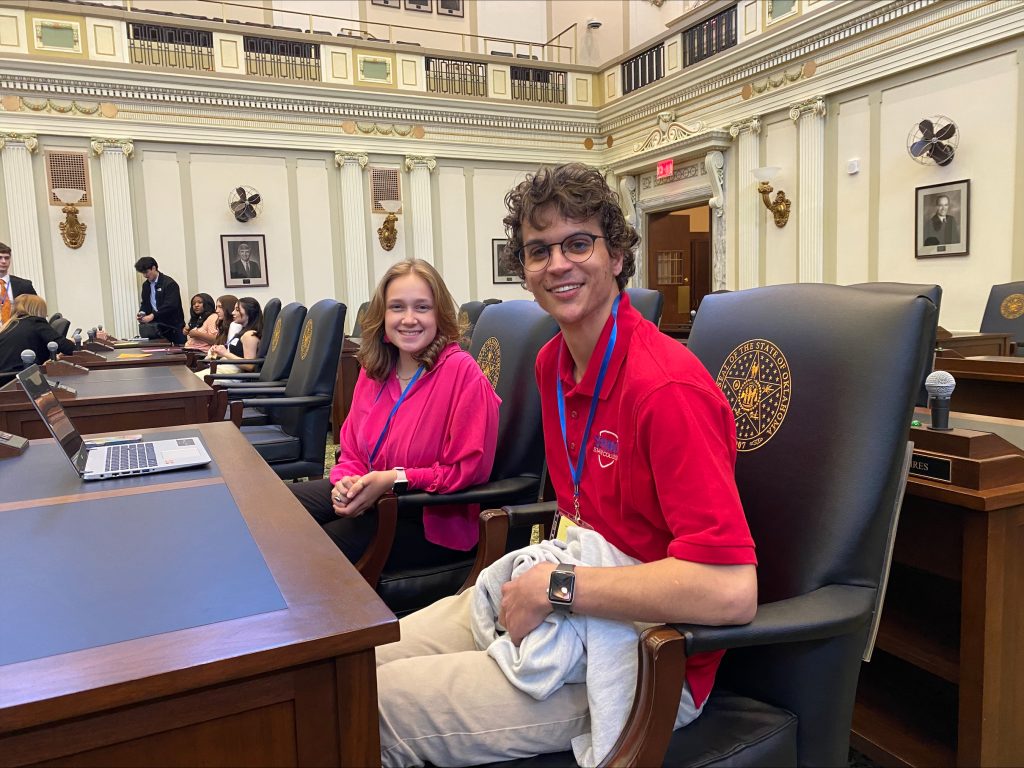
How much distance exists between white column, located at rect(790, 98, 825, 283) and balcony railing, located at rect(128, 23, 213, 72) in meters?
7.30

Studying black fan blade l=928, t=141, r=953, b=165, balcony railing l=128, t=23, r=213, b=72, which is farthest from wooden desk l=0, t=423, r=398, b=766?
balcony railing l=128, t=23, r=213, b=72

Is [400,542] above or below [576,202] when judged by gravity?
below

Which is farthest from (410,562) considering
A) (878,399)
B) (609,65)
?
(609,65)

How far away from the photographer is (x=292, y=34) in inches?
380

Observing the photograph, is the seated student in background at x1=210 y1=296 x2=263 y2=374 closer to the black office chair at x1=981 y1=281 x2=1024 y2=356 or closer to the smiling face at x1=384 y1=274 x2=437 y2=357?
the smiling face at x1=384 y1=274 x2=437 y2=357

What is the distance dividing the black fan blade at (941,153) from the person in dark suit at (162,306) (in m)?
7.86

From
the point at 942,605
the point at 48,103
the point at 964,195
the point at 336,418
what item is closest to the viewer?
the point at 942,605

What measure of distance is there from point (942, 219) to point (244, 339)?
6.08m

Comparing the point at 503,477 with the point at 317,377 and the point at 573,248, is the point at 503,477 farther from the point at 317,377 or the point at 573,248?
the point at 317,377

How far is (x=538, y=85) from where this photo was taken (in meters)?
11.2

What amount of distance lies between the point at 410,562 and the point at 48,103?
9255 millimetres

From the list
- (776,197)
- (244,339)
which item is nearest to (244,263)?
(244,339)

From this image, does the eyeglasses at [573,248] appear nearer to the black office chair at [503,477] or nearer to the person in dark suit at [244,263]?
the black office chair at [503,477]

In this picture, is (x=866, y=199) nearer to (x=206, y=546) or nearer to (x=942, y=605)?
(x=942, y=605)
